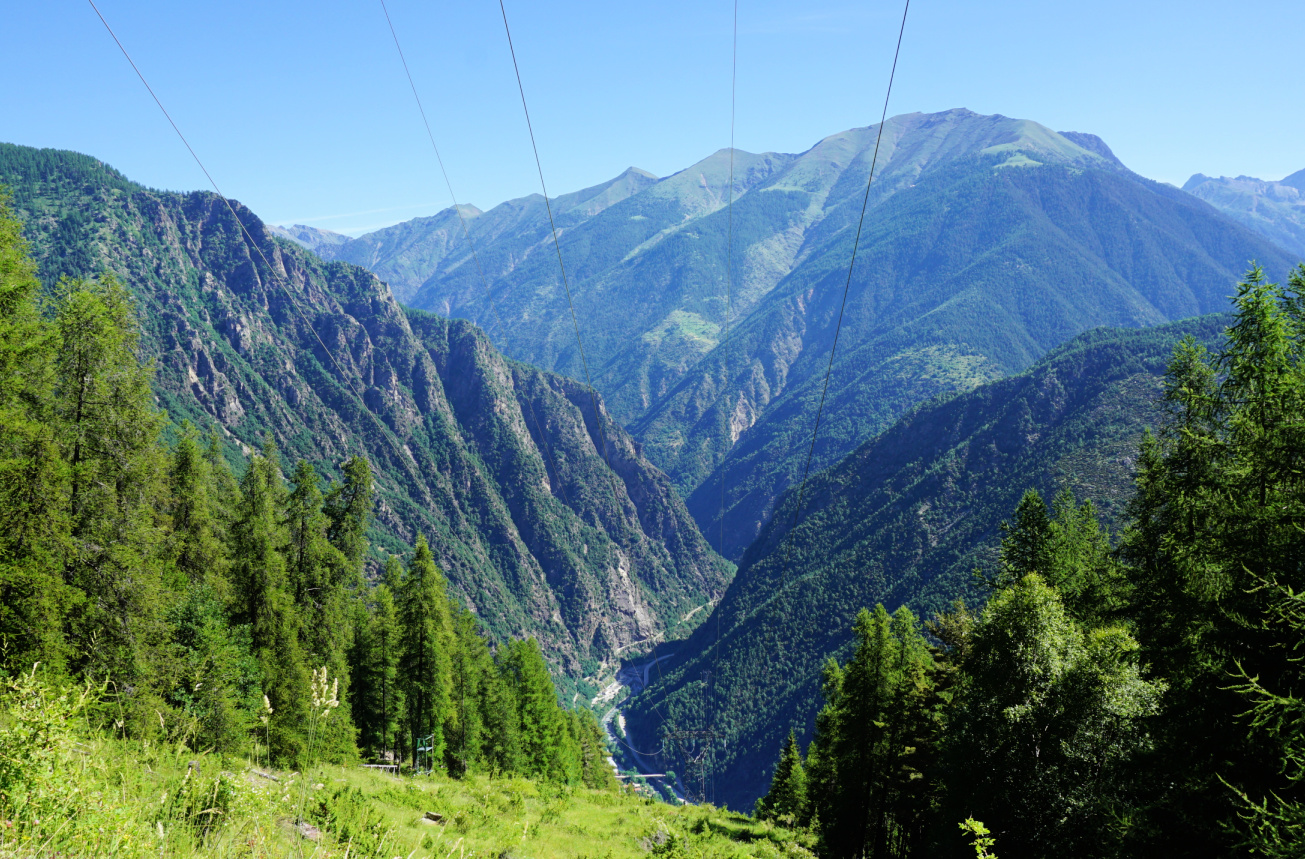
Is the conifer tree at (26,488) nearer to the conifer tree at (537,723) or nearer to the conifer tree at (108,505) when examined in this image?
the conifer tree at (108,505)

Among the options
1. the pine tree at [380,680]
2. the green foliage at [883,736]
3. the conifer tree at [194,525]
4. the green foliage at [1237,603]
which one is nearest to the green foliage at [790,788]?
the green foliage at [883,736]

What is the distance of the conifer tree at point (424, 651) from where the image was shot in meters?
34.1

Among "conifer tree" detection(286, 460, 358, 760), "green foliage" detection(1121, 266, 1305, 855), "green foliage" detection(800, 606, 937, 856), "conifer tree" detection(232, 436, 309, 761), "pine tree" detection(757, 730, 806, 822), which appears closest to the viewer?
"green foliage" detection(1121, 266, 1305, 855)

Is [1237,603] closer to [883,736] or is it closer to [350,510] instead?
[883,736]

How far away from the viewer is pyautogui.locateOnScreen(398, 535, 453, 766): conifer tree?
34125mm

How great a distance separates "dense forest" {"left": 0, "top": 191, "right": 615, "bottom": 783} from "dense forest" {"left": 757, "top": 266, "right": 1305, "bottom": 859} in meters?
13.1

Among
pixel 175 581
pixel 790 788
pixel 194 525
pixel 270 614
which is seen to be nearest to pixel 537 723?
pixel 790 788

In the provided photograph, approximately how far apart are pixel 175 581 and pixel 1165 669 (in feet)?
93.2

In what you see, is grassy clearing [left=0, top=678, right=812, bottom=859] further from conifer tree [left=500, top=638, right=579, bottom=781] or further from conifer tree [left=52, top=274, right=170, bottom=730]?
conifer tree [left=500, top=638, right=579, bottom=781]

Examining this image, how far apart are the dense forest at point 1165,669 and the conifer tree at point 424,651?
22.0 meters

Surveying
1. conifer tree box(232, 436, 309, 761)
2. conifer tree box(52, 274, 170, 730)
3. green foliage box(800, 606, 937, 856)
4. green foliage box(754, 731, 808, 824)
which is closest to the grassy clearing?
conifer tree box(52, 274, 170, 730)

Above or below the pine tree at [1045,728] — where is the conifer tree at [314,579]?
above

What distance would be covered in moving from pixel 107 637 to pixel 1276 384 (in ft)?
87.7

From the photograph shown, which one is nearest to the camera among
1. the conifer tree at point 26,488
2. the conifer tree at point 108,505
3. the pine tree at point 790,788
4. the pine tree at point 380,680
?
the conifer tree at point 26,488
